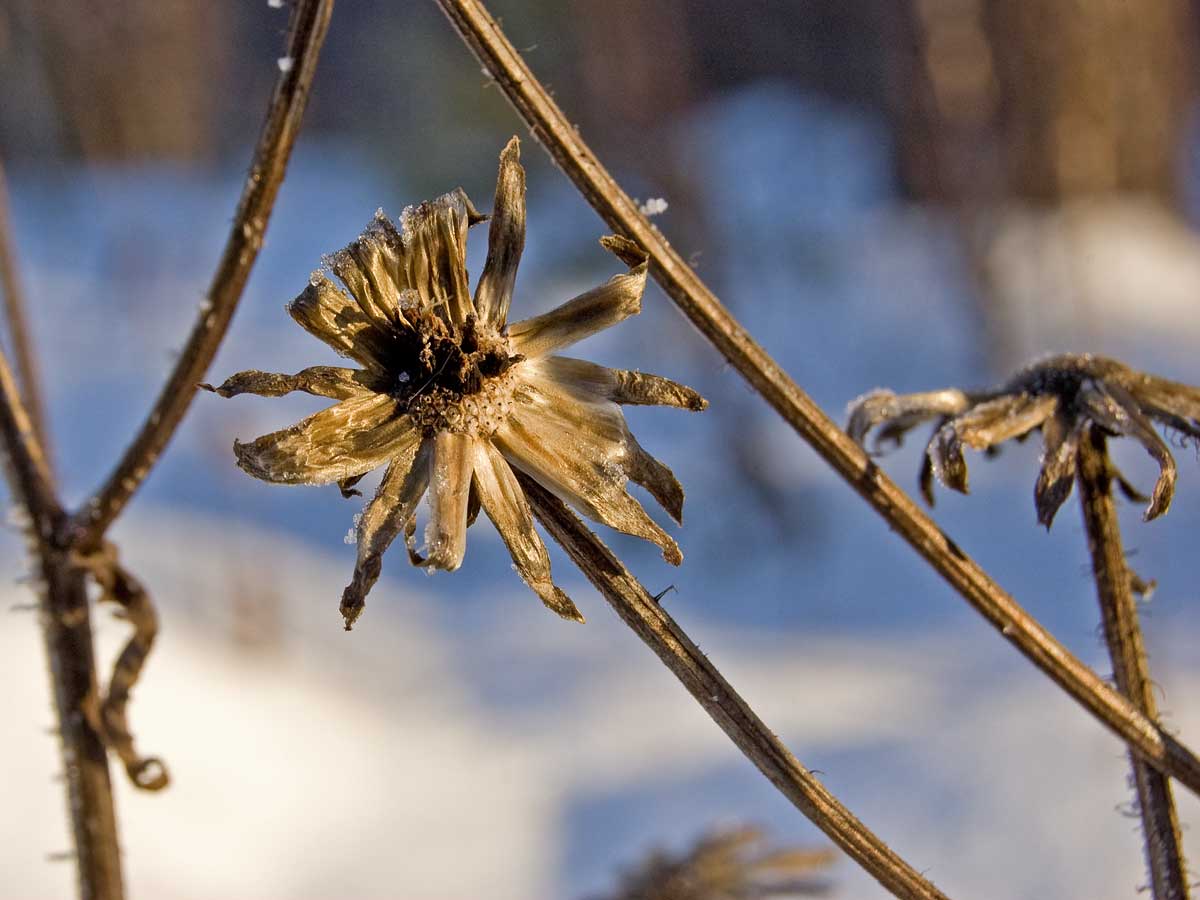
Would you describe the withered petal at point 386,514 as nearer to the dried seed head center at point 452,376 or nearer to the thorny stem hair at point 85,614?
the dried seed head center at point 452,376

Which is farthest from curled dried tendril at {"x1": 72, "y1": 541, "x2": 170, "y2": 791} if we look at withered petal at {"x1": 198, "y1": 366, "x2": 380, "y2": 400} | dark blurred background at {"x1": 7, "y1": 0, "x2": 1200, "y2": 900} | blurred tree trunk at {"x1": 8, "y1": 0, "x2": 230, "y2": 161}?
blurred tree trunk at {"x1": 8, "y1": 0, "x2": 230, "y2": 161}

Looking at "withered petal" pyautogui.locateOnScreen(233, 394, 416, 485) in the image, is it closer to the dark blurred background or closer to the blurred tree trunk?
the dark blurred background

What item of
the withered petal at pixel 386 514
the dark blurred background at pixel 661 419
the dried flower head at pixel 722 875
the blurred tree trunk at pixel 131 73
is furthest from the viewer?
the blurred tree trunk at pixel 131 73

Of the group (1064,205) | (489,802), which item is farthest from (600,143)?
(489,802)

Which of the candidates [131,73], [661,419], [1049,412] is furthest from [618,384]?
[131,73]

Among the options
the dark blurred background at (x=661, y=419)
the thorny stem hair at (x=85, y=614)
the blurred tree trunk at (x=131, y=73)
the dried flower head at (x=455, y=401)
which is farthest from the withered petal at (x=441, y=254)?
the blurred tree trunk at (x=131, y=73)

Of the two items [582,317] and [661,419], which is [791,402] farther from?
[661,419]
